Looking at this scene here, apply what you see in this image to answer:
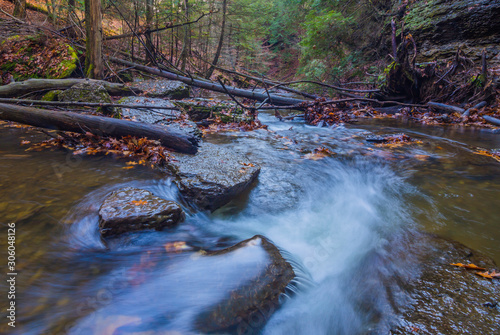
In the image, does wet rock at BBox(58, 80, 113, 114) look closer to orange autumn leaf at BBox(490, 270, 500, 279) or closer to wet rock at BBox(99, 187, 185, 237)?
wet rock at BBox(99, 187, 185, 237)

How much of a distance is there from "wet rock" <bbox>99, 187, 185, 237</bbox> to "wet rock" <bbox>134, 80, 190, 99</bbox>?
676 cm

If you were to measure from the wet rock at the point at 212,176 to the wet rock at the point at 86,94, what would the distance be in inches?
149

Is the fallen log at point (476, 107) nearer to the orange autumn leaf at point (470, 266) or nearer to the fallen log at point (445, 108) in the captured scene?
the fallen log at point (445, 108)

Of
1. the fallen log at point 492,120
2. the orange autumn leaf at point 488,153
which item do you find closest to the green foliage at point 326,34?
the fallen log at point 492,120

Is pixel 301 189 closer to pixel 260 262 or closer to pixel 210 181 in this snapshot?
pixel 210 181

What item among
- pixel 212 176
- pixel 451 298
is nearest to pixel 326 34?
pixel 212 176

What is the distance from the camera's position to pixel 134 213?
270cm

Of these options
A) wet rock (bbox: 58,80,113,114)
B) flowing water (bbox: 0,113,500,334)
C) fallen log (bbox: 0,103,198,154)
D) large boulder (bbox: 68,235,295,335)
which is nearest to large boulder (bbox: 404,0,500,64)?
flowing water (bbox: 0,113,500,334)

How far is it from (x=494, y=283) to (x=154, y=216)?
125 inches

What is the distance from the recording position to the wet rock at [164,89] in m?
8.93

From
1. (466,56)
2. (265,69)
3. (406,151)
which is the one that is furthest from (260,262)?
(265,69)

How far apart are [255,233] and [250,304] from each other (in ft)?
4.25

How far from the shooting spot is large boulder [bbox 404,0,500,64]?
8367mm

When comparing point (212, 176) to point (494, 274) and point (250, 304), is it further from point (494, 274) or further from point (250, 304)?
point (494, 274)
